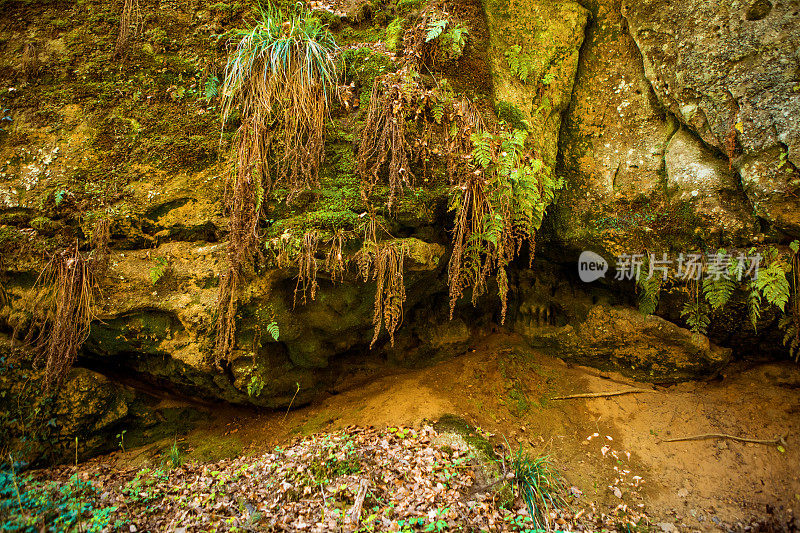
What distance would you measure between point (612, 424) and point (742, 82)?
4.24 metres

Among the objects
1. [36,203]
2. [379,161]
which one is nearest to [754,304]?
[379,161]

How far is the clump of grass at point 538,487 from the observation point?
12.5 feet

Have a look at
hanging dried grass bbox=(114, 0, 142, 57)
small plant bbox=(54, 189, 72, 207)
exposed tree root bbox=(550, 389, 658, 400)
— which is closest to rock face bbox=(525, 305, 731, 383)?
exposed tree root bbox=(550, 389, 658, 400)

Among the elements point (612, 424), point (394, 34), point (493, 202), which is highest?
point (394, 34)

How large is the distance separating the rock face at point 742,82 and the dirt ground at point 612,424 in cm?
230

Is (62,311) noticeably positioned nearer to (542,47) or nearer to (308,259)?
(308,259)

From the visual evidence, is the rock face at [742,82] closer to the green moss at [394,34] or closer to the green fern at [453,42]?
the green fern at [453,42]

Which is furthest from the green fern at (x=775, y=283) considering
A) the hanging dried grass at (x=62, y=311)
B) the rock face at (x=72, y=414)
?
the hanging dried grass at (x=62, y=311)

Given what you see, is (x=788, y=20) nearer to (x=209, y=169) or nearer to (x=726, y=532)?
(x=726, y=532)

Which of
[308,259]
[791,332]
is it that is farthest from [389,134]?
[791,332]

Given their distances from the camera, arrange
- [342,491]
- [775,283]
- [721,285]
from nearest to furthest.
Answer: [342,491] → [775,283] → [721,285]

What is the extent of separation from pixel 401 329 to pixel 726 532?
4.03m

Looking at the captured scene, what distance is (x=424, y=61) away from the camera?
16.0ft

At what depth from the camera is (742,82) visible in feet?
14.2
